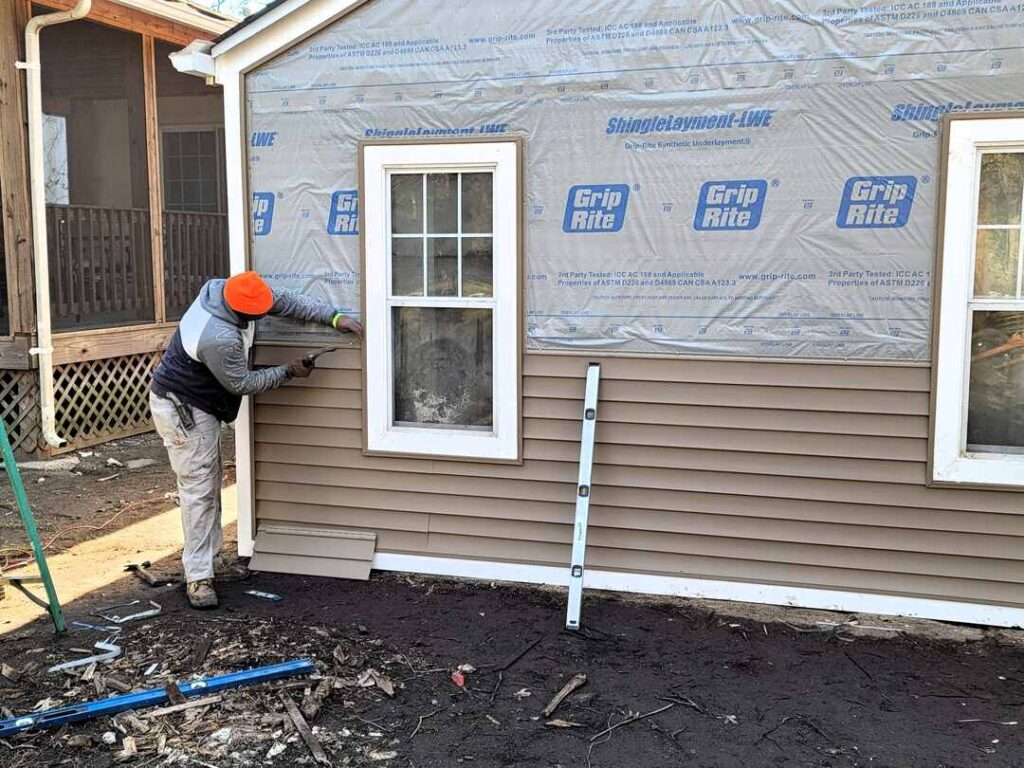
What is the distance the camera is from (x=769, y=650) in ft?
14.2

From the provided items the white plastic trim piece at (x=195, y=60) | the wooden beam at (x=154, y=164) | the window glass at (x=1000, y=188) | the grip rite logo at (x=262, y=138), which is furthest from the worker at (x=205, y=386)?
the wooden beam at (x=154, y=164)

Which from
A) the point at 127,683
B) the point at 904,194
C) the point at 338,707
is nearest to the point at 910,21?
the point at 904,194

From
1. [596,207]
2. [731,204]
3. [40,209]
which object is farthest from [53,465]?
[731,204]

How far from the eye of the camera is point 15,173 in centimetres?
761

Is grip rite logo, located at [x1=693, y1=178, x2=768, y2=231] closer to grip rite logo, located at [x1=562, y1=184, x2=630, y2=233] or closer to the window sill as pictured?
grip rite logo, located at [x1=562, y1=184, x2=630, y2=233]

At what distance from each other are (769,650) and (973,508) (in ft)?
4.00

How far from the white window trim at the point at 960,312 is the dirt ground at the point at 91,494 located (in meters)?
5.18

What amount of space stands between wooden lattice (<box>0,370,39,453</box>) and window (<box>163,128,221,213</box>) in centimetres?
338

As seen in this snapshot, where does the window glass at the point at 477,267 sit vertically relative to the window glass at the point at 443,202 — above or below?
below

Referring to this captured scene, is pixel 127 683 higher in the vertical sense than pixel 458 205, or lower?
lower

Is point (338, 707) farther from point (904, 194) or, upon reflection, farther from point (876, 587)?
point (904, 194)

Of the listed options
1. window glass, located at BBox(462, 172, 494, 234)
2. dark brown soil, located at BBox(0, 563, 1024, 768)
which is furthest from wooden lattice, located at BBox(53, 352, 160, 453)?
window glass, located at BBox(462, 172, 494, 234)

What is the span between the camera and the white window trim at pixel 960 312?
4336 millimetres

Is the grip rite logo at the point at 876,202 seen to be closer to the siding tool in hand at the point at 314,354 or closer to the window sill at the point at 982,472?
the window sill at the point at 982,472
